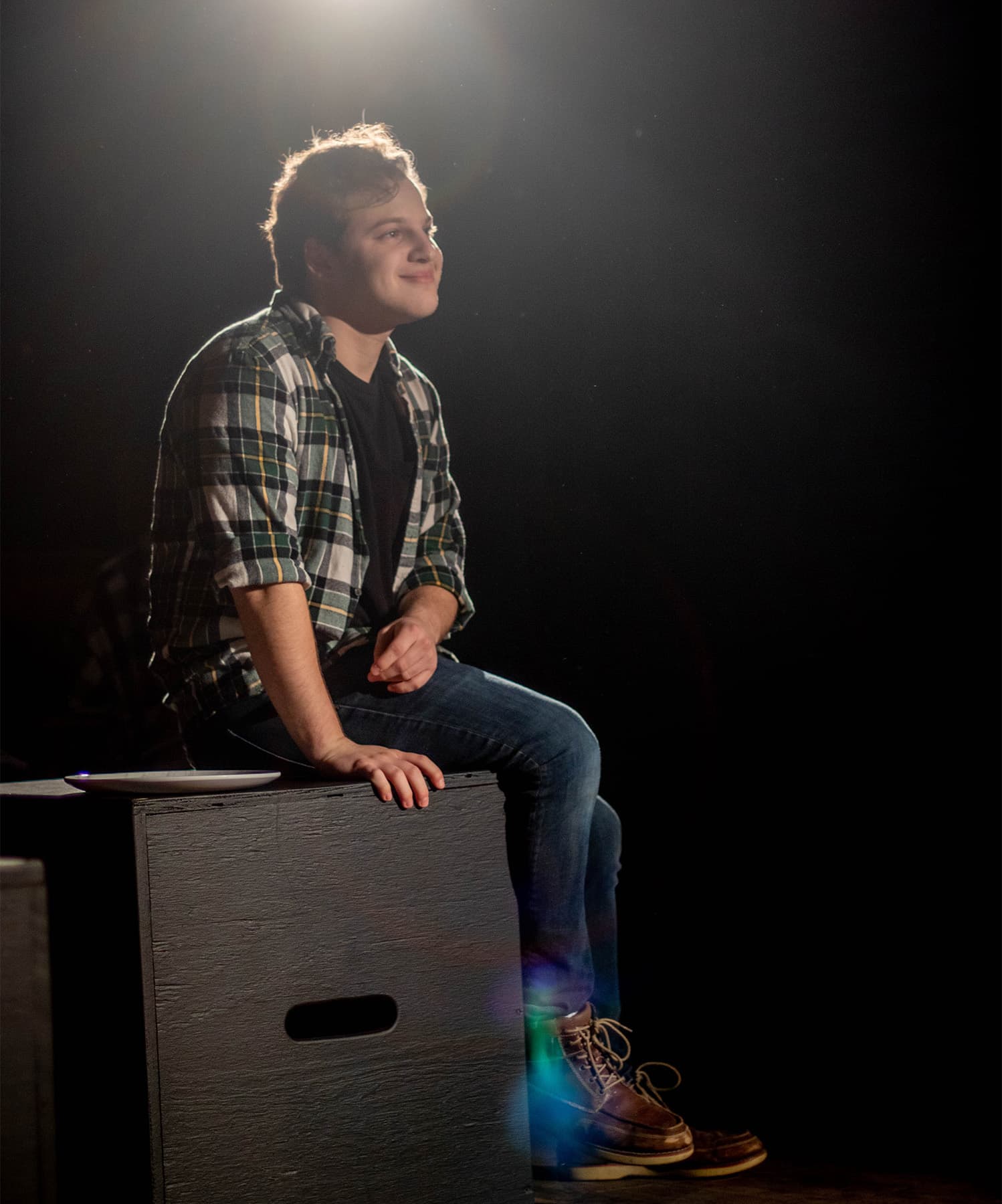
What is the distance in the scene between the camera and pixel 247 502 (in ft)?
4.33

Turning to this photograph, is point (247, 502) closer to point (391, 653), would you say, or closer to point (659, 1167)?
point (391, 653)

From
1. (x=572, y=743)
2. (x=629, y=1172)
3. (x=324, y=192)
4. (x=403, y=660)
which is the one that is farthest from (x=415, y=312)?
(x=629, y=1172)

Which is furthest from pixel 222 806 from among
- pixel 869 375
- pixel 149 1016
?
pixel 869 375

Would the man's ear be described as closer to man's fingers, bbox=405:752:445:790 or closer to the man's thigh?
the man's thigh

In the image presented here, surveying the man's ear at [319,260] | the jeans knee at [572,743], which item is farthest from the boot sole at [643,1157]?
the man's ear at [319,260]

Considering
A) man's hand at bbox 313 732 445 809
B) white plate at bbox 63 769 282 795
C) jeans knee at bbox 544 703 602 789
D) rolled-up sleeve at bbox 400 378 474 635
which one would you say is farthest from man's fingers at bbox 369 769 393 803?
rolled-up sleeve at bbox 400 378 474 635

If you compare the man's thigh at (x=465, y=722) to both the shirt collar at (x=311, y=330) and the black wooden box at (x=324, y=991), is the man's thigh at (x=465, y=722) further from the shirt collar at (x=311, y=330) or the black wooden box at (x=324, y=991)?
the shirt collar at (x=311, y=330)

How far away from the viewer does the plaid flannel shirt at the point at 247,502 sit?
4.34ft

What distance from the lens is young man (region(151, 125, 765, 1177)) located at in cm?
131

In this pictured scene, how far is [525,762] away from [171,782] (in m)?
0.43

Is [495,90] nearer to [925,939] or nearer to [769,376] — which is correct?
[769,376]

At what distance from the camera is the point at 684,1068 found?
5.30ft

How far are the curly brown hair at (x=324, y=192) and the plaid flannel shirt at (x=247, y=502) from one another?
0.45ft

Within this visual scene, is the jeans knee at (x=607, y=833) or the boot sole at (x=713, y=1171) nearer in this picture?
the boot sole at (x=713, y=1171)
